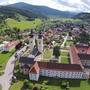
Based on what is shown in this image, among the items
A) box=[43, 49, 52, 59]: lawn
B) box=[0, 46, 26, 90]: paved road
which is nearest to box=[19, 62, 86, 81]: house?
box=[0, 46, 26, 90]: paved road

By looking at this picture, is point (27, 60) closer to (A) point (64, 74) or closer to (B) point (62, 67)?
(B) point (62, 67)

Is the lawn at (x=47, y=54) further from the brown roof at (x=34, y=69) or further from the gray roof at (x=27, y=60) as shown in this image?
the brown roof at (x=34, y=69)

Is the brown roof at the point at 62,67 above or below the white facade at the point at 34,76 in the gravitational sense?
above

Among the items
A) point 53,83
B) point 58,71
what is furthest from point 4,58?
point 53,83

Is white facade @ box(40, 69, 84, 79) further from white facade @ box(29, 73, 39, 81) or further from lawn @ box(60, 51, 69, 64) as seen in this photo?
lawn @ box(60, 51, 69, 64)

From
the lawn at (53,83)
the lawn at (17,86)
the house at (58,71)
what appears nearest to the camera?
the lawn at (17,86)

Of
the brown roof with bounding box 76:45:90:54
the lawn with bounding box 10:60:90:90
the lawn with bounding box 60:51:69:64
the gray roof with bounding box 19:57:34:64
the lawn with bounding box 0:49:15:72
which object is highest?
the gray roof with bounding box 19:57:34:64

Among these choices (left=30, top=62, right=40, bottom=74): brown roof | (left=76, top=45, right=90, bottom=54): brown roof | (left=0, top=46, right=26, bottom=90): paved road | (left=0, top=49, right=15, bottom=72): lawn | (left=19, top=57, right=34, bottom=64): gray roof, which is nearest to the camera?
(left=0, top=46, right=26, bottom=90): paved road

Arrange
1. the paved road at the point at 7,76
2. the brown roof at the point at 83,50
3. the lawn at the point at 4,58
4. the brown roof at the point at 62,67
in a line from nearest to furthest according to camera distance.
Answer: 1. the paved road at the point at 7,76
2. the brown roof at the point at 62,67
3. the lawn at the point at 4,58
4. the brown roof at the point at 83,50

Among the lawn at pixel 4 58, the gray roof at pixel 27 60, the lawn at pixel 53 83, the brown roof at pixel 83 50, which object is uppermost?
the gray roof at pixel 27 60

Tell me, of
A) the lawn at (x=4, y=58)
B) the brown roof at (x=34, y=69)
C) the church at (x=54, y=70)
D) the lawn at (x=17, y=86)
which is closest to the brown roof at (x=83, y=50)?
the lawn at (x=4, y=58)

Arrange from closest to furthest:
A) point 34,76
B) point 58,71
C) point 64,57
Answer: point 34,76, point 58,71, point 64,57

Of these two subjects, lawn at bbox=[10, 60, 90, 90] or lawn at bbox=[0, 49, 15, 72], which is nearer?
lawn at bbox=[10, 60, 90, 90]

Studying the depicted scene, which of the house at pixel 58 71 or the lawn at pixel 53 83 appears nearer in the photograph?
the lawn at pixel 53 83
